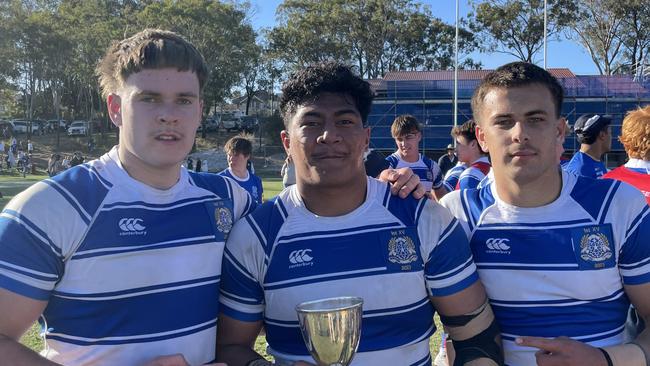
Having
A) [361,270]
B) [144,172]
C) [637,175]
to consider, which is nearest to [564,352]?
[361,270]

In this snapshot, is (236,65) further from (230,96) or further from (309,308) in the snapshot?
(309,308)

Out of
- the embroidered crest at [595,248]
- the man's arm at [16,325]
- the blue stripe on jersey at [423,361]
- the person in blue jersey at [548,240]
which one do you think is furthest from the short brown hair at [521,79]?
the man's arm at [16,325]

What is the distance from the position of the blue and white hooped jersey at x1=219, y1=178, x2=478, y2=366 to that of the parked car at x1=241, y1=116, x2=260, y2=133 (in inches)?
1743

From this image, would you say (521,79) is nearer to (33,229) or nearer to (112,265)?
(112,265)

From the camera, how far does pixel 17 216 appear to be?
6.14 ft

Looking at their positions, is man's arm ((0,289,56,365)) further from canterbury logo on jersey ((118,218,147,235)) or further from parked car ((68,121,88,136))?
parked car ((68,121,88,136))

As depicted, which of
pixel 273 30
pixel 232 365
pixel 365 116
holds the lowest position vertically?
pixel 232 365

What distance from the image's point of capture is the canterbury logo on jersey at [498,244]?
7.70ft

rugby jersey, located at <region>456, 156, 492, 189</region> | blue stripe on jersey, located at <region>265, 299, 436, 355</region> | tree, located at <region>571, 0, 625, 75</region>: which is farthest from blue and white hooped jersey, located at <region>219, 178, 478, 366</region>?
tree, located at <region>571, 0, 625, 75</region>

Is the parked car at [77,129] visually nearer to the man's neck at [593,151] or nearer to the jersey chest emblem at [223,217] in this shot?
the man's neck at [593,151]

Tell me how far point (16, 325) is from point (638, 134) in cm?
365

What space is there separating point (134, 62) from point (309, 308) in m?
1.13

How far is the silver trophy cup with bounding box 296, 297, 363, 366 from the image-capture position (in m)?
1.83

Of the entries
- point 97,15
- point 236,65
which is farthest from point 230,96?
point 97,15
